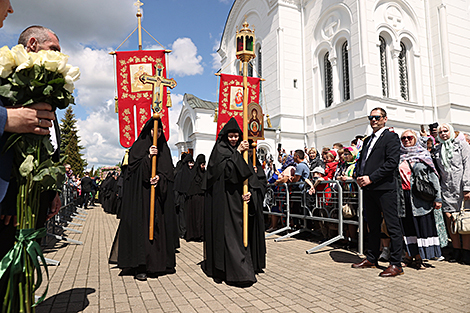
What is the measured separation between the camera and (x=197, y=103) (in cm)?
2162

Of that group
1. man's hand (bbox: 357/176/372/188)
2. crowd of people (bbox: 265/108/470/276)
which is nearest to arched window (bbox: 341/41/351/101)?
crowd of people (bbox: 265/108/470/276)

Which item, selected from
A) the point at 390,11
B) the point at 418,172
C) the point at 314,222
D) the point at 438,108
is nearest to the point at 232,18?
the point at 390,11

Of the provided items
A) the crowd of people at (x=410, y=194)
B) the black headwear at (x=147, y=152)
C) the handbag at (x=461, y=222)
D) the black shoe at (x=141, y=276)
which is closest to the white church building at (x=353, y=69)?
the crowd of people at (x=410, y=194)

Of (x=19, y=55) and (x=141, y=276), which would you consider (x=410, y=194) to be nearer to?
(x=141, y=276)

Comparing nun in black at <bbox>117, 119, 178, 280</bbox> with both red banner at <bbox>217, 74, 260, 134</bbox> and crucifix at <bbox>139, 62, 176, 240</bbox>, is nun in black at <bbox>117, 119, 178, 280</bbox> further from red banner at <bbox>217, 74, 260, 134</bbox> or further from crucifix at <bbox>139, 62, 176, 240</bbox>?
red banner at <bbox>217, 74, 260, 134</bbox>

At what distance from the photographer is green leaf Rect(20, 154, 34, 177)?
2.00m

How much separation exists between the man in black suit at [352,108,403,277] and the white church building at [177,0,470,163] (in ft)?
40.5

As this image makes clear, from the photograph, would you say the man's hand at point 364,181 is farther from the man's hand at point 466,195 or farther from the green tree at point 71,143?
the green tree at point 71,143

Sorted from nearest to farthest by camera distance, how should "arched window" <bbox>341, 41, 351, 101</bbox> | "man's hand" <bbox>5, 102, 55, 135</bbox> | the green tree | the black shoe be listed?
"man's hand" <bbox>5, 102, 55, 135</bbox>
the black shoe
"arched window" <bbox>341, 41, 351, 101</bbox>
the green tree

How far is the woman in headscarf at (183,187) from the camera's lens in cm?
920

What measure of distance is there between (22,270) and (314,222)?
707 centimetres

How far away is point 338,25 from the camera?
18.8m

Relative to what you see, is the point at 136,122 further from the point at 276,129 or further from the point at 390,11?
the point at 390,11

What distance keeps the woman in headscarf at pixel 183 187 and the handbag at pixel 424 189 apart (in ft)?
17.7
